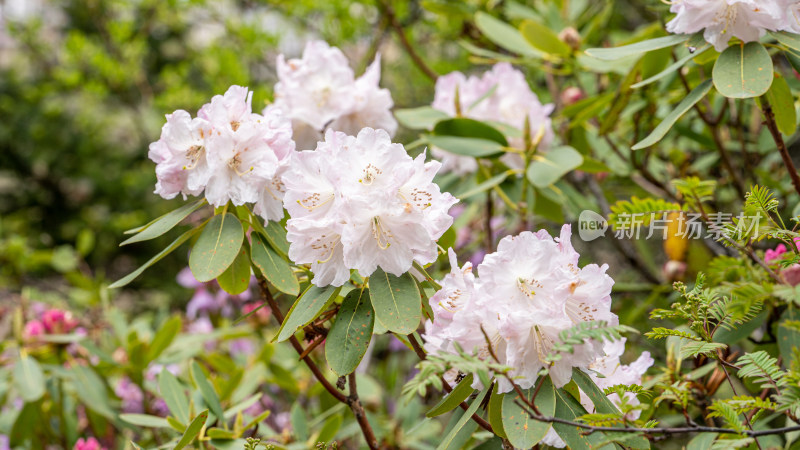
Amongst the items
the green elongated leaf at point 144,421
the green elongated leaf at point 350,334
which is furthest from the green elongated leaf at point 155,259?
the green elongated leaf at point 144,421

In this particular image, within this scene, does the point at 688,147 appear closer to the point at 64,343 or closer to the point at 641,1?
the point at 641,1

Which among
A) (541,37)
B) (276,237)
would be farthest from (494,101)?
(276,237)

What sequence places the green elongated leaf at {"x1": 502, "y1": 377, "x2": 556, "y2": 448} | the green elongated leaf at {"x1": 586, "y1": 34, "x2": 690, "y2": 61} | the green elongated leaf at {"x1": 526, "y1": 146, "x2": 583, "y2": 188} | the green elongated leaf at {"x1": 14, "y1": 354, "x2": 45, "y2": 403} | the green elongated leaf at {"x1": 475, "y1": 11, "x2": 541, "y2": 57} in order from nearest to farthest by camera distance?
1. the green elongated leaf at {"x1": 502, "y1": 377, "x2": 556, "y2": 448}
2. the green elongated leaf at {"x1": 586, "y1": 34, "x2": 690, "y2": 61}
3. the green elongated leaf at {"x1": 526, "y1": 146, "x2": 583, "y2": 188}
4. the green elongated leaf at {"x1": 14, "y1": 354, "x2": 45, "y2": 403}
5. the green elongated leaf at {"x1": 475, "y1": 11, "x2": 541, "y2": 57}

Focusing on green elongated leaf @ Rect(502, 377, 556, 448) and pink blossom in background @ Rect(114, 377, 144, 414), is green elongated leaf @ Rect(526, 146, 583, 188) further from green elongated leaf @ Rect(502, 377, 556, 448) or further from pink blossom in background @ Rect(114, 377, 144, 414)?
Answer: pink blossom in background @ Rect(114, 377, 144, 414)

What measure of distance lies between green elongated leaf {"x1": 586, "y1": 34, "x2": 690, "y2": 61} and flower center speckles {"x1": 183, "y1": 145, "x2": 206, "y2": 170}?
62cm

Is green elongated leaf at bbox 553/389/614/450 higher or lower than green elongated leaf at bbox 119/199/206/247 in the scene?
Answer: lower

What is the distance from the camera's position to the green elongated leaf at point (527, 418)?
688 mm

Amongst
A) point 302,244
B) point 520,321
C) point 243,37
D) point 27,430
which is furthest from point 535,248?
point 243,37

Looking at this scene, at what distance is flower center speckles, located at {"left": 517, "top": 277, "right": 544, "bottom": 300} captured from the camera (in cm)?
75

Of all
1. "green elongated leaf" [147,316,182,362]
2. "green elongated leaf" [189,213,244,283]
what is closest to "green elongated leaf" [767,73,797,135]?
"green elongated leaf" [189,213,244,283]

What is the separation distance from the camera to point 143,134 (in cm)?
397

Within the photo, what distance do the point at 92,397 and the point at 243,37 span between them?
5.51 ft

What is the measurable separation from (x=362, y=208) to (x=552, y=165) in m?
0.70

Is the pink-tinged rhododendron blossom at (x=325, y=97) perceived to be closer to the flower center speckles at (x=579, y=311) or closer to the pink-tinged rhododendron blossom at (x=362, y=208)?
the pink-tinged rhododendron blossom at (x=362, y=208)
